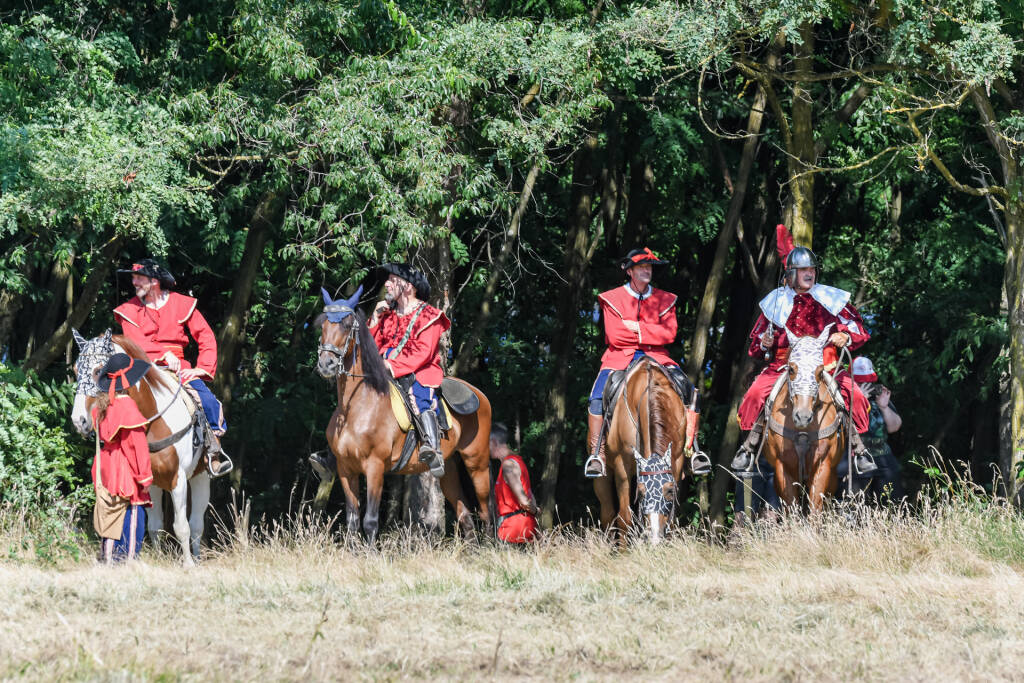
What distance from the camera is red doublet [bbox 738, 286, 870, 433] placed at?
1279cm

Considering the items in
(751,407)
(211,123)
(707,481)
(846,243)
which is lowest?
(707,481)

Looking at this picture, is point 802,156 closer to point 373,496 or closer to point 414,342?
point 414,342

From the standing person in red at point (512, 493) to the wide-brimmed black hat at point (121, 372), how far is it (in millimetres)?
5098

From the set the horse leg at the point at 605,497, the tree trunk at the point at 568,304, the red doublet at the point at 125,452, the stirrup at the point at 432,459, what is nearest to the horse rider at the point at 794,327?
the horse leg at the point at 605,497

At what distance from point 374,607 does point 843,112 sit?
33.3 ft

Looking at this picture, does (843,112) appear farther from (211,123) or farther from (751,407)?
(211,123)

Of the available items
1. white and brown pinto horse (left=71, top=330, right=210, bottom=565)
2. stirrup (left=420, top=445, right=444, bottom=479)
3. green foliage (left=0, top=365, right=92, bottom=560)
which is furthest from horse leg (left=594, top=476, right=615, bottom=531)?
green foliage (left=0, top=365, right=92, bottom=560)

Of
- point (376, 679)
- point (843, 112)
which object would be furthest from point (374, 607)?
point (843, 112)

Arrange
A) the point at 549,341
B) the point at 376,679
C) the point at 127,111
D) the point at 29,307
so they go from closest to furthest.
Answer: the point at 376,679 < the point at 127,111 < the point at 29,307 < the point at 549,341

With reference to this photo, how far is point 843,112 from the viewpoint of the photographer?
1669cm

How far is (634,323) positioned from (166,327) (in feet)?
14.4

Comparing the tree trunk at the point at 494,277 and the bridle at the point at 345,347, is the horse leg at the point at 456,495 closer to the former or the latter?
the bridle at the point at 345,347

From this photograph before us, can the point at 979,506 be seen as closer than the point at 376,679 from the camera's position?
No

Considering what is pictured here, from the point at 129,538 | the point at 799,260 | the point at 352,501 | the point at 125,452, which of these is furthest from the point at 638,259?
the point at 129,538
